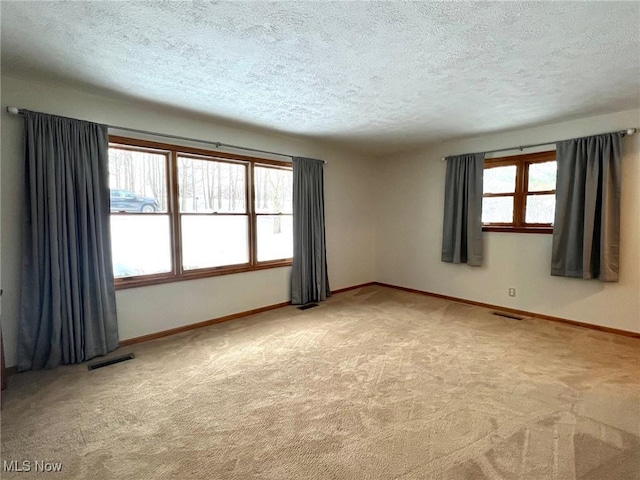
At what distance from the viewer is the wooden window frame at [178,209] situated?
315 centimetres

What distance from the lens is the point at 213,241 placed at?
12.6 feet

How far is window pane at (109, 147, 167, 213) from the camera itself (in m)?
3.08

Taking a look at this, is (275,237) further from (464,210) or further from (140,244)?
(464,210)

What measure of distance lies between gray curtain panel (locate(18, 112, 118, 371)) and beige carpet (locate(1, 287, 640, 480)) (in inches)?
11.0

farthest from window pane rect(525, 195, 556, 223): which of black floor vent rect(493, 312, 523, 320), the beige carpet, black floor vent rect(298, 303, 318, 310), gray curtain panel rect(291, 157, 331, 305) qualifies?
black floor vent rect(298, 303, 318, 310)

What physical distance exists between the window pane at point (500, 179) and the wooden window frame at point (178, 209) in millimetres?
3103

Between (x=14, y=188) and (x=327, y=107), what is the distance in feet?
9.51

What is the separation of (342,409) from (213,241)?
8.49ft

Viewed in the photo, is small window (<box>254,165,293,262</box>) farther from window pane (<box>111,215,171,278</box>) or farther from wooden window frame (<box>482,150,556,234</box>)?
wooden window frame (<box>482,150,556,234</box>)

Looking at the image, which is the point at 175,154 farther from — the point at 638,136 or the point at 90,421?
the point at 638,136

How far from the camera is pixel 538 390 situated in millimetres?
2293

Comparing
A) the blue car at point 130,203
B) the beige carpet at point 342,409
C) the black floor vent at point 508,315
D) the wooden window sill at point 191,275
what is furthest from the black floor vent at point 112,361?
the black floor vent at point 508,315

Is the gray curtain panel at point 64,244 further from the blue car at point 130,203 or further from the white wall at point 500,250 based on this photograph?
the white wall at point 500,250

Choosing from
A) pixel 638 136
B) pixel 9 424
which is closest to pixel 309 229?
pixel 9 424
